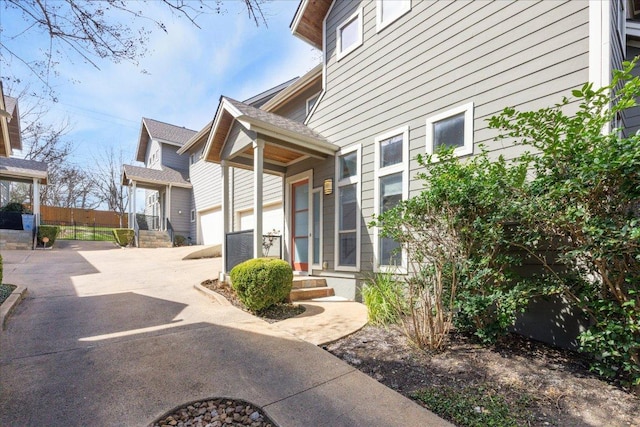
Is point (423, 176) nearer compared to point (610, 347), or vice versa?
point (610, 347)

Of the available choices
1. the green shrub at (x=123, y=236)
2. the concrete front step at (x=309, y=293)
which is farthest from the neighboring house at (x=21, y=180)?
the concrete front step at (x=309, y=293)

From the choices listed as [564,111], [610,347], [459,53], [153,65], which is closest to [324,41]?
[459,53]

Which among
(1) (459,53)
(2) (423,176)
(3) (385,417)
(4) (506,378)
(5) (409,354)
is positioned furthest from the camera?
(1) (459,53)

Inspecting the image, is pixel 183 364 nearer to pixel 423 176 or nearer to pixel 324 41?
pixel 423 176

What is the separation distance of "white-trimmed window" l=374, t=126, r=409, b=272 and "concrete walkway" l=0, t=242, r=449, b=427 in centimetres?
148

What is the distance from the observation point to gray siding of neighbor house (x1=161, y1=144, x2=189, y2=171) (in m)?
18.1

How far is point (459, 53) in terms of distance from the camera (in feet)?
15.5

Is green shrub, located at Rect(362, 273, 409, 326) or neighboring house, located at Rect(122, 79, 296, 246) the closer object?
green shrub, located at Rect(362, 273, 409, 326)

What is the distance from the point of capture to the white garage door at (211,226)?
46.3ft

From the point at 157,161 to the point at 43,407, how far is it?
60.8 ft

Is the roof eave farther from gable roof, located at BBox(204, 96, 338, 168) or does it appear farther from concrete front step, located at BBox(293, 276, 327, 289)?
concrete front step, located at BBox(293, 276, 327, 289)

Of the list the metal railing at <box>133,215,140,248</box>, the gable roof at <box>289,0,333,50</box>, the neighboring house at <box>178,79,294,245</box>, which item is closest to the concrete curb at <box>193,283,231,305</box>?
the neighboring house at <box>178,79,294,245</box>

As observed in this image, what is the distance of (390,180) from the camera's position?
557 centimetres

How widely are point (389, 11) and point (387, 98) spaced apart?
1.70m
